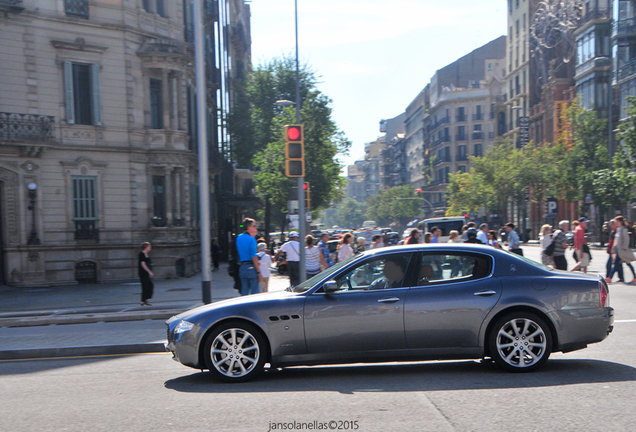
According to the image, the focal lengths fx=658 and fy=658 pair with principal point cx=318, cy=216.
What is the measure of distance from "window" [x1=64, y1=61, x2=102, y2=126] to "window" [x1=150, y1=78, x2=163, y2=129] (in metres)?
2.37

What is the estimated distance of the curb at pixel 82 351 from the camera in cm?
955

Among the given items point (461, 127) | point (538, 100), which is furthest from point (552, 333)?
point (461, 127)

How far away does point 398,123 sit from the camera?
167m

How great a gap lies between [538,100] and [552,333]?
215 ft

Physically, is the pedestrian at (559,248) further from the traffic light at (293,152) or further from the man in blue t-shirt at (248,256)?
the man in blue t-shirt at (248,256)

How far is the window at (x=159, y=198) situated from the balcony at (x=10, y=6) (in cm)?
765

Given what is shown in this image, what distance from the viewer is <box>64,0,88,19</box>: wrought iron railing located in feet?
79.4

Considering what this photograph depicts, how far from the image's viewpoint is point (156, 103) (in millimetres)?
26703

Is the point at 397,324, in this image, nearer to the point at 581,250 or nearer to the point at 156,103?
the point at 581,250

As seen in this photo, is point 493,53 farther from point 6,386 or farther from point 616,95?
point 6,386

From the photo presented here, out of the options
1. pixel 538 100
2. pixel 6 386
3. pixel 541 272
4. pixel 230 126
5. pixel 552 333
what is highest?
pixel 538 100

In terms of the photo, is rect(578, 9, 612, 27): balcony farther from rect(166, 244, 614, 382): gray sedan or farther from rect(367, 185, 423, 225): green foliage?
rect(367, 185, 423, 225): green foliage

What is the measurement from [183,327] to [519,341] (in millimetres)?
3564

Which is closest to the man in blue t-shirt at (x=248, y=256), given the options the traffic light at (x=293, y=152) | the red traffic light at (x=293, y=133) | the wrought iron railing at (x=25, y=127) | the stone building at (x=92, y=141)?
the traffic light at (x=293, y=152)
